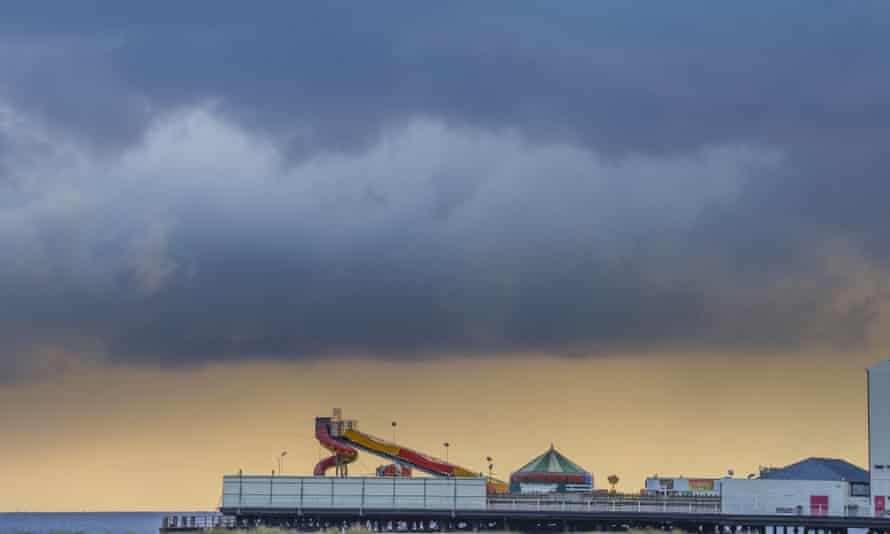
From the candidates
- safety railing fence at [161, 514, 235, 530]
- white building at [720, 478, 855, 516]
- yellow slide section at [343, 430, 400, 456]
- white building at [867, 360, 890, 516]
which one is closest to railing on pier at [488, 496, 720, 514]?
white building at [720, 478, 855, 516]

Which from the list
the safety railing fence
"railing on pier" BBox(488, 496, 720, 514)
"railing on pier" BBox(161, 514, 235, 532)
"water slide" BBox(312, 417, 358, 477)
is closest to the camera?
"railing on pier" BBox(161, 514, 235, 532)

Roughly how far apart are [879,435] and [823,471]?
7.42m

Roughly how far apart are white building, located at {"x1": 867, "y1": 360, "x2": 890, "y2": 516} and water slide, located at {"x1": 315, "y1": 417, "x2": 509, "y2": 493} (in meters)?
32.6

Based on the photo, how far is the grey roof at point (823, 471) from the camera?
4941 inches

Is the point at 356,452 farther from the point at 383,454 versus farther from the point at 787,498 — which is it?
the point at 787,498

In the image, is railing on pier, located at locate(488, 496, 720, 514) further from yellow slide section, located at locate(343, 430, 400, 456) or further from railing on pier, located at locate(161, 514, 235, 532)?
railing on pier, located at locate(161, 514, 235, 532)

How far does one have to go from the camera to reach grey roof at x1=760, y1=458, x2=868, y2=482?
412ft

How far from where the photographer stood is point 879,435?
120625 mm

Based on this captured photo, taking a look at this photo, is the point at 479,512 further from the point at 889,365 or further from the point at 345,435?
the point at 889,365

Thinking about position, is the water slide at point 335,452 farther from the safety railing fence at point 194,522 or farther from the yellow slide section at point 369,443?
the safety railing fence at point 194,522

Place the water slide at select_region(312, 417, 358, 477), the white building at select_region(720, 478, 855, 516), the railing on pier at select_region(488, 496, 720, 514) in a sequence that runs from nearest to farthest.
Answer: the railing on pier at select_region(488, 496, 720, 514) < the white building at select_region(720, 478, 855, 516) < the water slide at select_region(312, 417, 358, 477)

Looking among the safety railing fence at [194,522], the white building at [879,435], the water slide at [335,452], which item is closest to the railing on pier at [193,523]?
the safety railing fence at [194,522]

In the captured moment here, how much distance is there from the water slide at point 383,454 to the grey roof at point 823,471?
25511 mm

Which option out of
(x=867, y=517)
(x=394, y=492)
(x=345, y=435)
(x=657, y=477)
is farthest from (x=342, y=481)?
(x=657, y=477)
